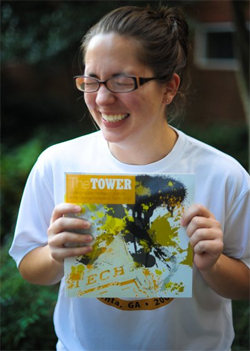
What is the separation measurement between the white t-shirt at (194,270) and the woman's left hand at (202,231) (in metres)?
0.20

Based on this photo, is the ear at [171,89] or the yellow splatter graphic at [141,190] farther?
the ear at [171,89]

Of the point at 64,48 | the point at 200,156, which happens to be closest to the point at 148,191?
the point at 200,156

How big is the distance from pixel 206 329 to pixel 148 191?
24.7 inches

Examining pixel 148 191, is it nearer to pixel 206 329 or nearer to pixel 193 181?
pixel 193 181

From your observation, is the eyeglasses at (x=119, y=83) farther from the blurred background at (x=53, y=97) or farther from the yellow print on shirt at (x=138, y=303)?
the yellow print on shirt at (x=138, y=303)

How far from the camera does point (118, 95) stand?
1.60m

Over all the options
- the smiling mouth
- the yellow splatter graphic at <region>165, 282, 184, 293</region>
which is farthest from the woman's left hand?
the smiling mouth

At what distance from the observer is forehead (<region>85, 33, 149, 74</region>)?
5.24 ft

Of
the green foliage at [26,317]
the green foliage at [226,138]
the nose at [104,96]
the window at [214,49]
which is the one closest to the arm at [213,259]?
the nose at [104,96]

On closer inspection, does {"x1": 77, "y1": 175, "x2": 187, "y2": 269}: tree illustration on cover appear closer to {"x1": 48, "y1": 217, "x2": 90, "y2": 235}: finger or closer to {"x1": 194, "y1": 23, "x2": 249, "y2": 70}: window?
{"x1": 48, "y1": 217, "x2": 90, "y2": 235}: finger

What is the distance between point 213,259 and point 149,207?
27 cm

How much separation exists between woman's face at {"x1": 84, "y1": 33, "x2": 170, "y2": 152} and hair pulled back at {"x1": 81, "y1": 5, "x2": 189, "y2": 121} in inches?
1.4

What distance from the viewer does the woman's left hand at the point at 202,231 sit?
1522 mm

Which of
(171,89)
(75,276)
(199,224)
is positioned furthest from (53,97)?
(199,224)
